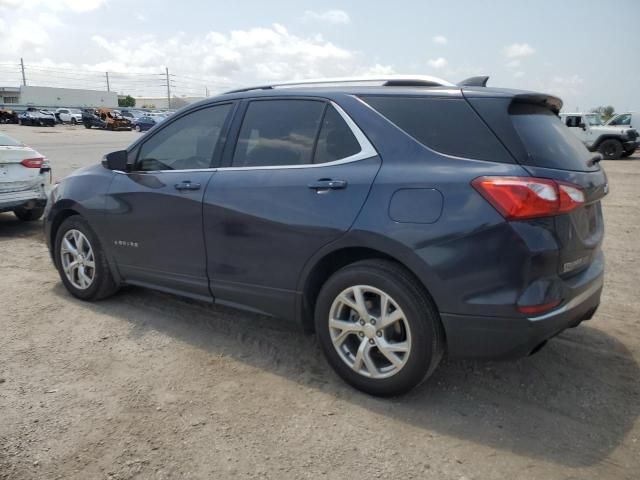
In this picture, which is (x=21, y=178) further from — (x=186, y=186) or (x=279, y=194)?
(x=279, y=194)

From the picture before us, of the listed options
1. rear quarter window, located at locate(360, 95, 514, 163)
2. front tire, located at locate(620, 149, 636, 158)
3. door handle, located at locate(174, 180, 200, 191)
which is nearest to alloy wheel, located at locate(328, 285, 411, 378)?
rear quarter window, located at locate(360, 95, 514, 163)

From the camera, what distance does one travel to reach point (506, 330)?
8.63ft

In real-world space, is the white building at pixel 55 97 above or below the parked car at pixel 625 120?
above

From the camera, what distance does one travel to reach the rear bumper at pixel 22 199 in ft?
22.7

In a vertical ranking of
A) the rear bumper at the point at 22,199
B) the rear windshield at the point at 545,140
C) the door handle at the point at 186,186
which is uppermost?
the rear windshield at the point at 545,140

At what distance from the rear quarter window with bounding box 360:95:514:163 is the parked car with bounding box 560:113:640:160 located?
2086 centimetres

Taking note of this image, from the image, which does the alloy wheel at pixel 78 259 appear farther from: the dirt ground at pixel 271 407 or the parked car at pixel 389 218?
the parked car at pixel 389 218

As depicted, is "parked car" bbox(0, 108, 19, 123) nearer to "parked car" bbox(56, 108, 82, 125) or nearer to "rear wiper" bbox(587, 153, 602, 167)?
"parked car" bbox(56, 108, 82, 125)

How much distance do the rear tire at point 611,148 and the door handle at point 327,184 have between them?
21.8 m

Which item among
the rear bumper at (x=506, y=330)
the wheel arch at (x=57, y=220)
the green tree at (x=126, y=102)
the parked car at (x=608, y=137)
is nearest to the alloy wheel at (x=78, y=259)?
the wheel arch at (x=57, y=220)

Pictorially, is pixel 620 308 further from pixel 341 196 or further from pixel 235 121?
pixel 235 121

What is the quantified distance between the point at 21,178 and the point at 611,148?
21698 millimetres

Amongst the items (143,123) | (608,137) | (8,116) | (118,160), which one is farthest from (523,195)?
(8,116)

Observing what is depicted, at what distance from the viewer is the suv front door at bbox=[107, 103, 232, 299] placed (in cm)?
374
